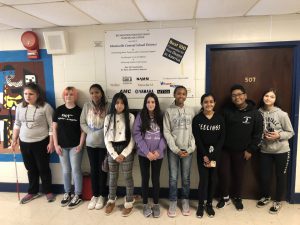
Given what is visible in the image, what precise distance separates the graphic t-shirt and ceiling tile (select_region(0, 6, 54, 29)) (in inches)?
39.5

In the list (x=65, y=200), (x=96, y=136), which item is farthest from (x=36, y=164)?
(x=96, y=136)

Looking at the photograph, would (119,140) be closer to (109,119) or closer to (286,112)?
(109,119)

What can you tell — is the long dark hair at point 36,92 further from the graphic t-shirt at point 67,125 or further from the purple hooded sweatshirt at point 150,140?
the purple hooded sweatshirt at point 150,140

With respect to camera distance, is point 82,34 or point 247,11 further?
point 82,34

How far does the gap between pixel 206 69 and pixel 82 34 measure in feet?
5.11

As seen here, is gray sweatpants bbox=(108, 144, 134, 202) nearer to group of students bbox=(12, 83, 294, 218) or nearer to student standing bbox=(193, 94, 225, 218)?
group of students bbox=(12, 83, 294, 218)

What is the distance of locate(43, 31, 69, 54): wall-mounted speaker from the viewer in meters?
2.76

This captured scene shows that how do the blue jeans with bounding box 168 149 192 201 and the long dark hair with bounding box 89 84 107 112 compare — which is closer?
the blue jeans with bounding box 168 149 192 201

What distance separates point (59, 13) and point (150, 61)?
1.08 metres

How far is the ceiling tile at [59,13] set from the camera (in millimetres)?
2101

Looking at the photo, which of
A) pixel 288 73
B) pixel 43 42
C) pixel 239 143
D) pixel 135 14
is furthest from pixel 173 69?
pixel 43 42

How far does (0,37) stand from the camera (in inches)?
117

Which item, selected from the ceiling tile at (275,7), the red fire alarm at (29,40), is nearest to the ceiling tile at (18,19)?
the red fire alarm at (29,40)

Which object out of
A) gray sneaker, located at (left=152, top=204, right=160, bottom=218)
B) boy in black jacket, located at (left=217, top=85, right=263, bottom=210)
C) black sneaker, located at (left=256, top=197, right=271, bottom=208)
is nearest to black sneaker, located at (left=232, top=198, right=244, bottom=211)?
boy in black jacket, located at (left=217, top=85, right=263, bottom=210)
